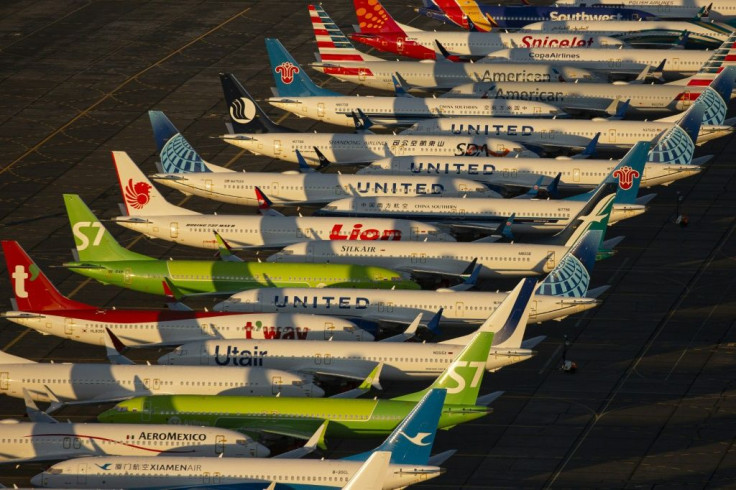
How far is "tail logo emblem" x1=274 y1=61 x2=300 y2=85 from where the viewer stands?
492ft

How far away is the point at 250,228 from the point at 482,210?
53.4 ft

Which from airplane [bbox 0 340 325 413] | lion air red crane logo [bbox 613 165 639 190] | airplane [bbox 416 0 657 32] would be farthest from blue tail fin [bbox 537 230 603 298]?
airplane [bbox 416 0 657 32]


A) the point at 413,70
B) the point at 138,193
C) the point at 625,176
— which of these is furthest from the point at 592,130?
the point at 138,193

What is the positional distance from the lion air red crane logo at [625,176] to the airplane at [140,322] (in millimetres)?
25943

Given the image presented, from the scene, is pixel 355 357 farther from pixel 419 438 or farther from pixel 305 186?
pixel 305 186

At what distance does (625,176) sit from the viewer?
123 m

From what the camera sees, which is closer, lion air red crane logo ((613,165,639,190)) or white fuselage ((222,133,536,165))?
lion air red crane logo ((613,165,639,190))

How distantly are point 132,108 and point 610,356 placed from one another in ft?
209

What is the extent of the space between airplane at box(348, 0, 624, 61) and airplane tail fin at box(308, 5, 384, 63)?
8.83 meters

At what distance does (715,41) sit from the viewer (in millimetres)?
168250

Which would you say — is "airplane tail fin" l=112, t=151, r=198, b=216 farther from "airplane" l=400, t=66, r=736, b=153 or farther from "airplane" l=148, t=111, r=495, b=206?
"airplane" l=400, t=66, r=736, b=153

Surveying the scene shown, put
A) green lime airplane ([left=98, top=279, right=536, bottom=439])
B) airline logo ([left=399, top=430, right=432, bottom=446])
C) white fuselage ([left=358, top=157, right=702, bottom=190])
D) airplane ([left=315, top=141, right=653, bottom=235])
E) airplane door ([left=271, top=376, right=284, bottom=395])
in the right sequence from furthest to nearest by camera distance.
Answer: white fuselage ([left=358, top=157, right=702, bottom=190])
airplane ([left=315, top=141, right=653, bottom=235])
airplane door ([left=271, top=376, right=284, bottom=395])
green lime airplane ([left=98, top=279, right=536, bottom=439])
airline logo ([left=399, top=430, right=432, bottom=446])

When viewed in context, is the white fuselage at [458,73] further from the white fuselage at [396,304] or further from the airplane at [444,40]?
the white fuselage at [396,304]

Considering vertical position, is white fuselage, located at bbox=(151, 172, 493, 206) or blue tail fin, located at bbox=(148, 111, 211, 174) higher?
blue tail fin, located at bbox=(148, 111, 211, 174)
